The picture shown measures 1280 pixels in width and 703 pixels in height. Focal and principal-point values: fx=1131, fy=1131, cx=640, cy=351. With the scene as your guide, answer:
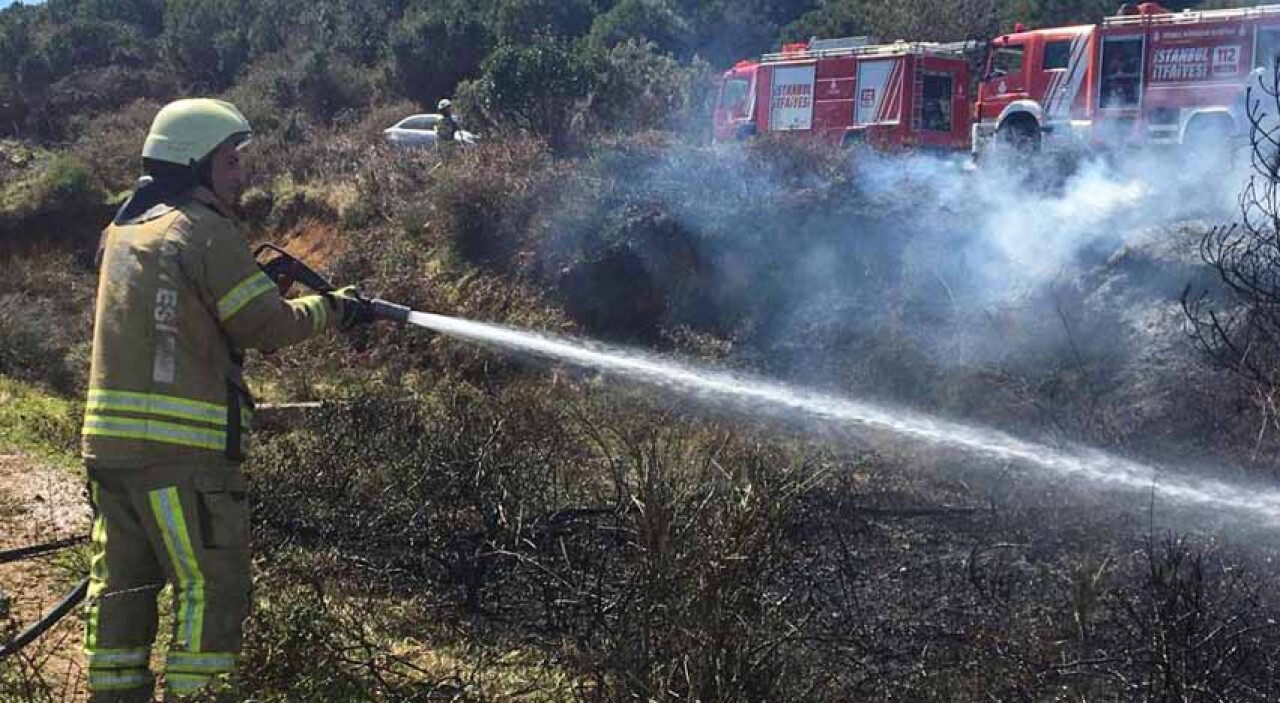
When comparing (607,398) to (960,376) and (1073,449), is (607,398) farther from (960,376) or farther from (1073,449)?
(1073,449)

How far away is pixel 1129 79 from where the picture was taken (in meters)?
A: 14.6

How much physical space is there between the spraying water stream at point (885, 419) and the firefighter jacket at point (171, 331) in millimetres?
1218

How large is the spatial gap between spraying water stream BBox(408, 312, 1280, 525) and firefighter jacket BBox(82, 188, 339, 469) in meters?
1.22

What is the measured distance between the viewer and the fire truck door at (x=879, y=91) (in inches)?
677

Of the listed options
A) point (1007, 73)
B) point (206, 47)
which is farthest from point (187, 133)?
point (206, 47)

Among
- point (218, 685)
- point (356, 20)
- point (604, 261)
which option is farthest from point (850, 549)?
point (356, 20)

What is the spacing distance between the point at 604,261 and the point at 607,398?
206cm

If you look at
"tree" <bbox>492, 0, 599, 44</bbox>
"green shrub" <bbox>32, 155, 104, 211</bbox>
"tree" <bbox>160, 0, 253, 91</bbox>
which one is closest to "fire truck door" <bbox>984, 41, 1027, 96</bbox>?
"tree" <bbox>492, 0, 599, 44</bbox>

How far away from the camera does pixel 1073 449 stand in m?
7.84

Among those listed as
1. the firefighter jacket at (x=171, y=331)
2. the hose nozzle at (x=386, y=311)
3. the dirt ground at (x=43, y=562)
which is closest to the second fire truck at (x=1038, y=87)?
the hose nozzle at (x=386, y=311)

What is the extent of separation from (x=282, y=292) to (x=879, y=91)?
15065 mm

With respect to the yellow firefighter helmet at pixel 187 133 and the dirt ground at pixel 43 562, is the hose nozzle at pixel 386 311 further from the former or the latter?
the dirt ground at pixel 43 562

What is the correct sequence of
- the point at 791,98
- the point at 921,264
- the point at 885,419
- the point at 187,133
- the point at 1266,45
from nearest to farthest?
1. the point at 187,133
2. the point at 885,419
3. the point at 921,264
4. the point at 1266,45
5. the point at 791,98

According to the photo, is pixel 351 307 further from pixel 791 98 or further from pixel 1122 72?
pixel 791 98
